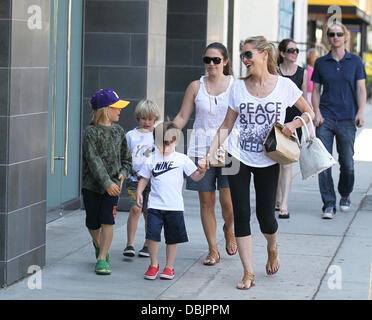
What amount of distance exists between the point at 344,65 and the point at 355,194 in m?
2.33

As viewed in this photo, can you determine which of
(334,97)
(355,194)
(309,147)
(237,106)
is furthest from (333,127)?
(237,106)

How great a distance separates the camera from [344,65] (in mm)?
9719

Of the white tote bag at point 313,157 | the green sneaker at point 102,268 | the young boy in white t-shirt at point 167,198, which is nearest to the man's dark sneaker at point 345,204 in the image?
the white tote bag at point 313,157

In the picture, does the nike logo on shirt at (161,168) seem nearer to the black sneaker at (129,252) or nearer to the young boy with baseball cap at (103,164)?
the young boy with baseball cap at (103,164)

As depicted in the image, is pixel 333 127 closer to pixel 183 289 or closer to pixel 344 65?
pixel 344 65

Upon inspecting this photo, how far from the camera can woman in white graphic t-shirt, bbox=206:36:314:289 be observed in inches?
260

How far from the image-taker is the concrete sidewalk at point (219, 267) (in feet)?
21.3

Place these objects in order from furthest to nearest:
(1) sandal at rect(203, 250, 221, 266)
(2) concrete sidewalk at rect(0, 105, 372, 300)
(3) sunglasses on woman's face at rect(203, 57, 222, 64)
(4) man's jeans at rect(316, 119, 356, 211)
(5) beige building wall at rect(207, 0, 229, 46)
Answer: (5) beige building wall at rect(207, 0, 229, 46), (4) man's jeans at rect(316, 119, 356, 211), (1) sandal at rect(203, 250, 221, 266), (3) sunglasses on woman's face at rect(203, 57, 222, 64), (2) concrete sidewalk at rect(0, 105, 372, 300)

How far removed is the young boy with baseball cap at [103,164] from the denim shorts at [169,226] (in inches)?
12.6

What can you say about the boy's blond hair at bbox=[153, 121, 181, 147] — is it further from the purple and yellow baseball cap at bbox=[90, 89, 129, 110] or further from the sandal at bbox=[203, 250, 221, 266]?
the sandal at bbox=[203, 250, 221, 266]

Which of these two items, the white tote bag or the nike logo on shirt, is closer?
the nike logo on shirt

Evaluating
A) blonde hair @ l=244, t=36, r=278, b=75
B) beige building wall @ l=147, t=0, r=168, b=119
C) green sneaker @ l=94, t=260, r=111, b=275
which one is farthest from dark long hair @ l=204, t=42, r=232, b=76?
beige building wall @ l=147, t=0, r=168, b=119

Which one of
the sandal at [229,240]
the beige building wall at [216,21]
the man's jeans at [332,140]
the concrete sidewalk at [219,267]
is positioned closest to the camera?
the concrete sidewalk at [219,267]

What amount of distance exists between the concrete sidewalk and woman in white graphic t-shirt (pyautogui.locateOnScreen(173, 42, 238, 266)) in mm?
467
